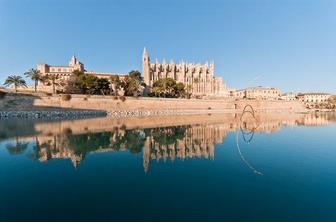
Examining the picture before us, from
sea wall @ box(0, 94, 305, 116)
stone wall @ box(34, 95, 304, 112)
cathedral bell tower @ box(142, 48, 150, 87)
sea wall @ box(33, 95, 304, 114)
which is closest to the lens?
sea wall @ box(0, 94, 305, 116)

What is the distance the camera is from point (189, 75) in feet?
358

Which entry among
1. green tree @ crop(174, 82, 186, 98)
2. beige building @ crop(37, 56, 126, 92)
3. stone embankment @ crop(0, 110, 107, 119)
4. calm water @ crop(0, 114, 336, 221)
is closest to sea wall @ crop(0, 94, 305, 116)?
stone embankment @ crop(0, 110, 107, 119)

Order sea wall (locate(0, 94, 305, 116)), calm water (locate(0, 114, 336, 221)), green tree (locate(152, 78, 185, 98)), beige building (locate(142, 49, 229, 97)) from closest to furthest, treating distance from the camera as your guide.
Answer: calm water (locate(0, 114, 336, 221)) < sea wall (locate(0, 94, 305, 116)) < green tree (locate(152, 78, 185, 98)) < beige building (locate(142, 49, 229, 97))

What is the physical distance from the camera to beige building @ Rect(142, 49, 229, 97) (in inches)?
3915

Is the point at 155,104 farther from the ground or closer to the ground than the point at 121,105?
farther from the ground

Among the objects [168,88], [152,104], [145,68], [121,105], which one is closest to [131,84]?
[152,104]

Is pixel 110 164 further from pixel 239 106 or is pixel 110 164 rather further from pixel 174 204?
pixel 239 106

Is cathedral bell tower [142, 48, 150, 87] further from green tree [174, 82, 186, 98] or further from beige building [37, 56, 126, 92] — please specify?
green tree [174, 82, 186, 98]

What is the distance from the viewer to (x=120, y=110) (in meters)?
58.4

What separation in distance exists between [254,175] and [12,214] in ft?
30.2

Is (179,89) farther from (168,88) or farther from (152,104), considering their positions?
(152,104)

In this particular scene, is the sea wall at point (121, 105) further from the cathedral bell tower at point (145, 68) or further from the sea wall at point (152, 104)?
the cathedral bell tower at point (145, 68)

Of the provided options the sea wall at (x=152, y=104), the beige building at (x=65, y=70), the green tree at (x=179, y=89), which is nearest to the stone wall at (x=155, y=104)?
the sea wall at (x=152, y=104)

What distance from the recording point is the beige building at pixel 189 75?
326 feet
